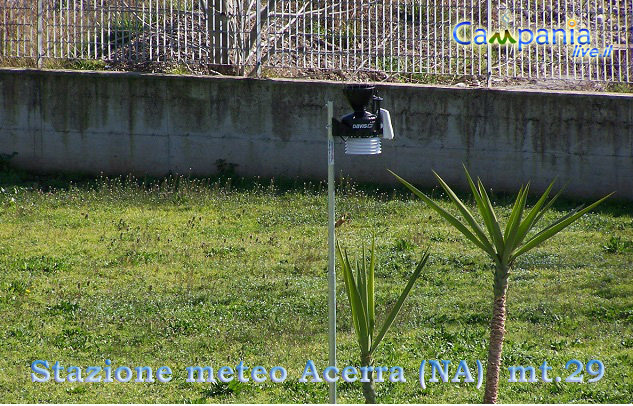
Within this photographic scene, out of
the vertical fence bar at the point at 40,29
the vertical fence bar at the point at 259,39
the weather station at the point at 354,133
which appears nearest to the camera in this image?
the weather station at the point at 354,133

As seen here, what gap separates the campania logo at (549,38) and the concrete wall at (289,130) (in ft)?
2.53

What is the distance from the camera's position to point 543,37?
40.8ft

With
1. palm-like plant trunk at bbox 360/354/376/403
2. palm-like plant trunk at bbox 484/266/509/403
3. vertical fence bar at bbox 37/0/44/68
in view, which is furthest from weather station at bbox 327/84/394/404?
vertical fence bar at bbox 37/0/44/68

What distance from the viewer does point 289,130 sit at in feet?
40.9

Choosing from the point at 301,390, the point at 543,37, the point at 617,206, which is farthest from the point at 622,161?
the point at 301,390

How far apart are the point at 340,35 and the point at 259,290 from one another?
481 centimetres

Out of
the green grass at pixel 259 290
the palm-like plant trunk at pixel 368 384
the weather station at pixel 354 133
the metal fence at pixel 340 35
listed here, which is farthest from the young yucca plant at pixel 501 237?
the metal fence at pixel 340 35

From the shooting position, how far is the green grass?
23.1 feet

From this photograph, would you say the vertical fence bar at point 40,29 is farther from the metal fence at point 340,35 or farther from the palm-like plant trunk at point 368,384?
the palm-like plant trunk at point 368,384

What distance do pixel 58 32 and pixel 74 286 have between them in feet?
17.1

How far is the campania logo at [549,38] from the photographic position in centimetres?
1234

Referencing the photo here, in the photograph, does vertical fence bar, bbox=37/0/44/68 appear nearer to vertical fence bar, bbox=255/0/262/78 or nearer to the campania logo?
vertical fence bar, bbox=255/0/262/78

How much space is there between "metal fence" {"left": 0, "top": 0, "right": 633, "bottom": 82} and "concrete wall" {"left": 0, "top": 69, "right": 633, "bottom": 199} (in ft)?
1.57

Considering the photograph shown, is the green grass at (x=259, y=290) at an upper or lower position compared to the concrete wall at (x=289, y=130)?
lower
